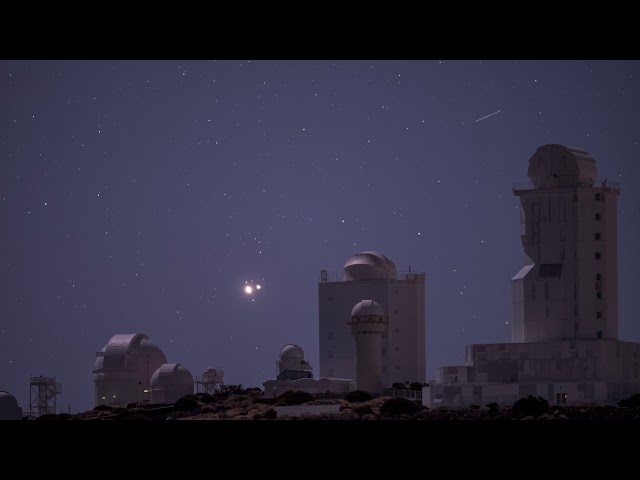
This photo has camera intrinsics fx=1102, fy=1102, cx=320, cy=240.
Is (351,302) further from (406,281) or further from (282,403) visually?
(282,403)

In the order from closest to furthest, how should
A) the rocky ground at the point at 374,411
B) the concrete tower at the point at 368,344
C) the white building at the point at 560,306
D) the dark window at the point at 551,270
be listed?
the rocky ground at the point at 374,411 → the white building at the point at 560,306 → the dark window at the point at 551,270 → the concrete tower at the point at 368,344

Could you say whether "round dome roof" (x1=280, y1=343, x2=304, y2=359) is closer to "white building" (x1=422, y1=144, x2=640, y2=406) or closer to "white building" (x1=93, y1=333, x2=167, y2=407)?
"white building" (x1=93, y1=333, x2=167, y2=407)

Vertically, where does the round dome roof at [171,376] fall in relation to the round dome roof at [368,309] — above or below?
below

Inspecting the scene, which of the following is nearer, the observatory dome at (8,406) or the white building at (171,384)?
the observatory dome at (8,406)

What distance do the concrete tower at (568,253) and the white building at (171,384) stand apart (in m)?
21.5

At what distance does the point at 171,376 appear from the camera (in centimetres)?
6656

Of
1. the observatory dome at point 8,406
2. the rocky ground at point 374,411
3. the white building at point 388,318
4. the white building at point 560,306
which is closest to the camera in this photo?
the rocky ground at point 374,411

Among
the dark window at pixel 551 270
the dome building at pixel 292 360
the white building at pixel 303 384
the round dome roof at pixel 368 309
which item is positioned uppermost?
the dark window at pixel 551 270

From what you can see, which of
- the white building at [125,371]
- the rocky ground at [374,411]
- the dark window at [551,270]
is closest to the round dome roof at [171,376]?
the white building at [125,371]

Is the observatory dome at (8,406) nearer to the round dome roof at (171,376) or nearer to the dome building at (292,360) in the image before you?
the round dome roof at (171,376)

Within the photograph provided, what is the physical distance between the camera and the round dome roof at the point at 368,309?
59.4m

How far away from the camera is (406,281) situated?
2643 inches
